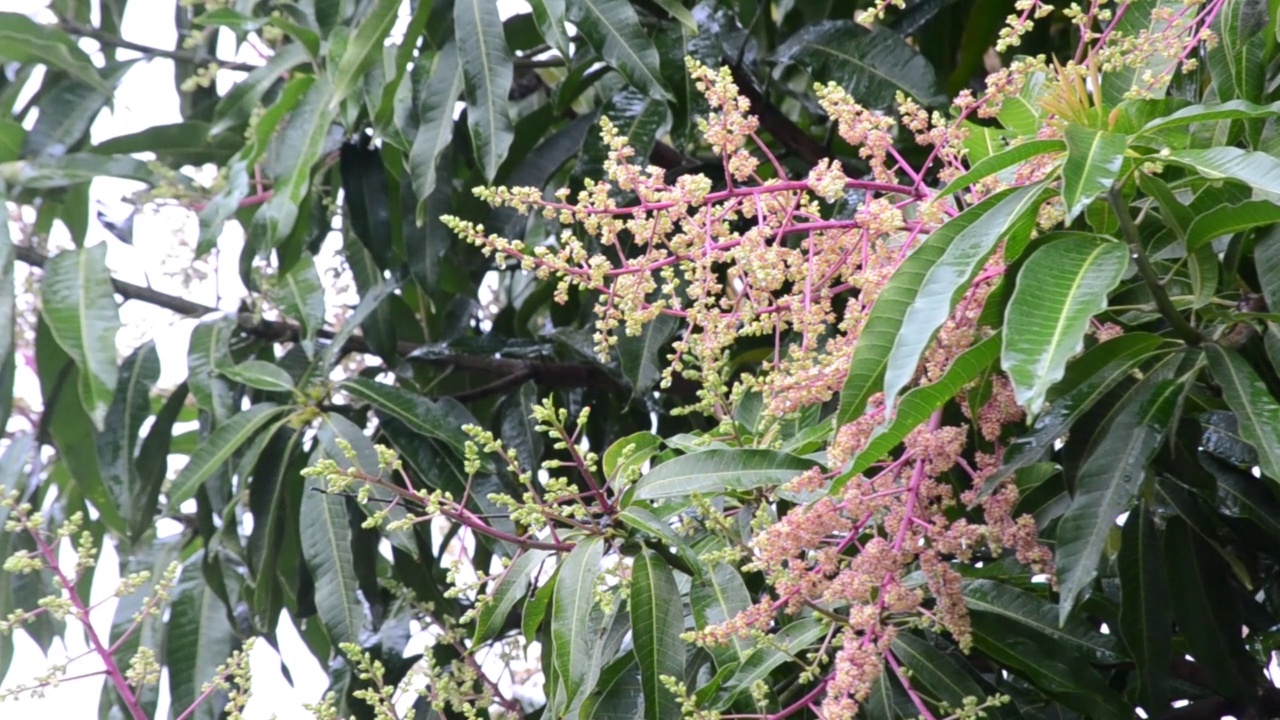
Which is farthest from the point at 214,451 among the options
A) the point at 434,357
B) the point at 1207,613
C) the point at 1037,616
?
the point at 1207,613

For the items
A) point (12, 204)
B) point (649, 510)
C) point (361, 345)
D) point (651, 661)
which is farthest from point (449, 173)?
point (651, 661)

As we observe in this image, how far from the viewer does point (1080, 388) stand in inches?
37.5

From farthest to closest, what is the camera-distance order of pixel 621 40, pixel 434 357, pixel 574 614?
pixel 434 357 → pixel 621 40 → pixel 574 614

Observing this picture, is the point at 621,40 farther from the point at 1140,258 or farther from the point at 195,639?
the point at 195,639

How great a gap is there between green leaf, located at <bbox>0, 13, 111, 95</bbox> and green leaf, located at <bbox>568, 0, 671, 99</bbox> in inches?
27.8

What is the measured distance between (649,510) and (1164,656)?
414 mm

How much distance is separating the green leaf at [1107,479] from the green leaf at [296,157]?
871 millimetres

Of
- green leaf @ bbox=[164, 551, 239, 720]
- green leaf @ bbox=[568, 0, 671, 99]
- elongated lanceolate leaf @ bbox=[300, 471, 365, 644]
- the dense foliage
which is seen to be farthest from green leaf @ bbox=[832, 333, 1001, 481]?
green leaf @ bbox=[164, 551, 239, 720]

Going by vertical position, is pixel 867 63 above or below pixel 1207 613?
above

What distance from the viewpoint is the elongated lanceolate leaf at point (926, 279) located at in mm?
770

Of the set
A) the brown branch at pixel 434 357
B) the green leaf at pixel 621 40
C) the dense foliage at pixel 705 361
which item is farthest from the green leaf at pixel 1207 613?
the brown branch at pixel 434 357

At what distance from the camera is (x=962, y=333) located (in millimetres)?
851

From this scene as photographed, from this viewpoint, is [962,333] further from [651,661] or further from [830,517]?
[651,661]

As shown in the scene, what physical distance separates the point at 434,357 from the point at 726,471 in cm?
79
